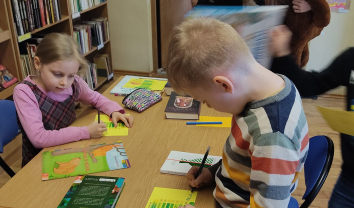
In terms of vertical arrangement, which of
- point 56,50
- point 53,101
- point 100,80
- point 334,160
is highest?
point 56,50

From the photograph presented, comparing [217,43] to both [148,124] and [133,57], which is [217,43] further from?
[133,57]

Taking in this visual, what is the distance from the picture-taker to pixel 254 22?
1056 millimetres

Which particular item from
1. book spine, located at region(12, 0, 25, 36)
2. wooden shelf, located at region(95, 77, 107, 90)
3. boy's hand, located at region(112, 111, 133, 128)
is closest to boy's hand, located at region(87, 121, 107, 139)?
boy's hand, located at region(112, 111, 133, 128)

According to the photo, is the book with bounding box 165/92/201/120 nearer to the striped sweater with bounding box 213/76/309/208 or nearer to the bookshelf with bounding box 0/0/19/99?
the striped sweater with bounding box 213/76/309/208

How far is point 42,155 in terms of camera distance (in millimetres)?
1230

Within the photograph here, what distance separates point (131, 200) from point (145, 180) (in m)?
0.10

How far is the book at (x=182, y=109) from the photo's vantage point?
4.87ft

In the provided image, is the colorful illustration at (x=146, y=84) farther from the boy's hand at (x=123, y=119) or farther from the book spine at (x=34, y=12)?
the book spine at (x=34, y=12)

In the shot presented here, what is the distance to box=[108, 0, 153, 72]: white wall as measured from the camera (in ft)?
12.7

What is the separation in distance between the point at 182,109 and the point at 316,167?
63cm

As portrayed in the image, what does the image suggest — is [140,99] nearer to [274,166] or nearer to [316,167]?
[316,167]

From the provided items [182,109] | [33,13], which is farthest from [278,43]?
[33,13]

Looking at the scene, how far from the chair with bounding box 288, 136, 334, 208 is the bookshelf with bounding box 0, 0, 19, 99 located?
1993 mm

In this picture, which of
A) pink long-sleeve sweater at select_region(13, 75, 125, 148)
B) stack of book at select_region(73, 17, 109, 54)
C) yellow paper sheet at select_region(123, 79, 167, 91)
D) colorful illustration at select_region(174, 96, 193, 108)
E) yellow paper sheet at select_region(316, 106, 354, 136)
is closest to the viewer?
yellow paper sheet at select_region(316, 106, 354, 136)
